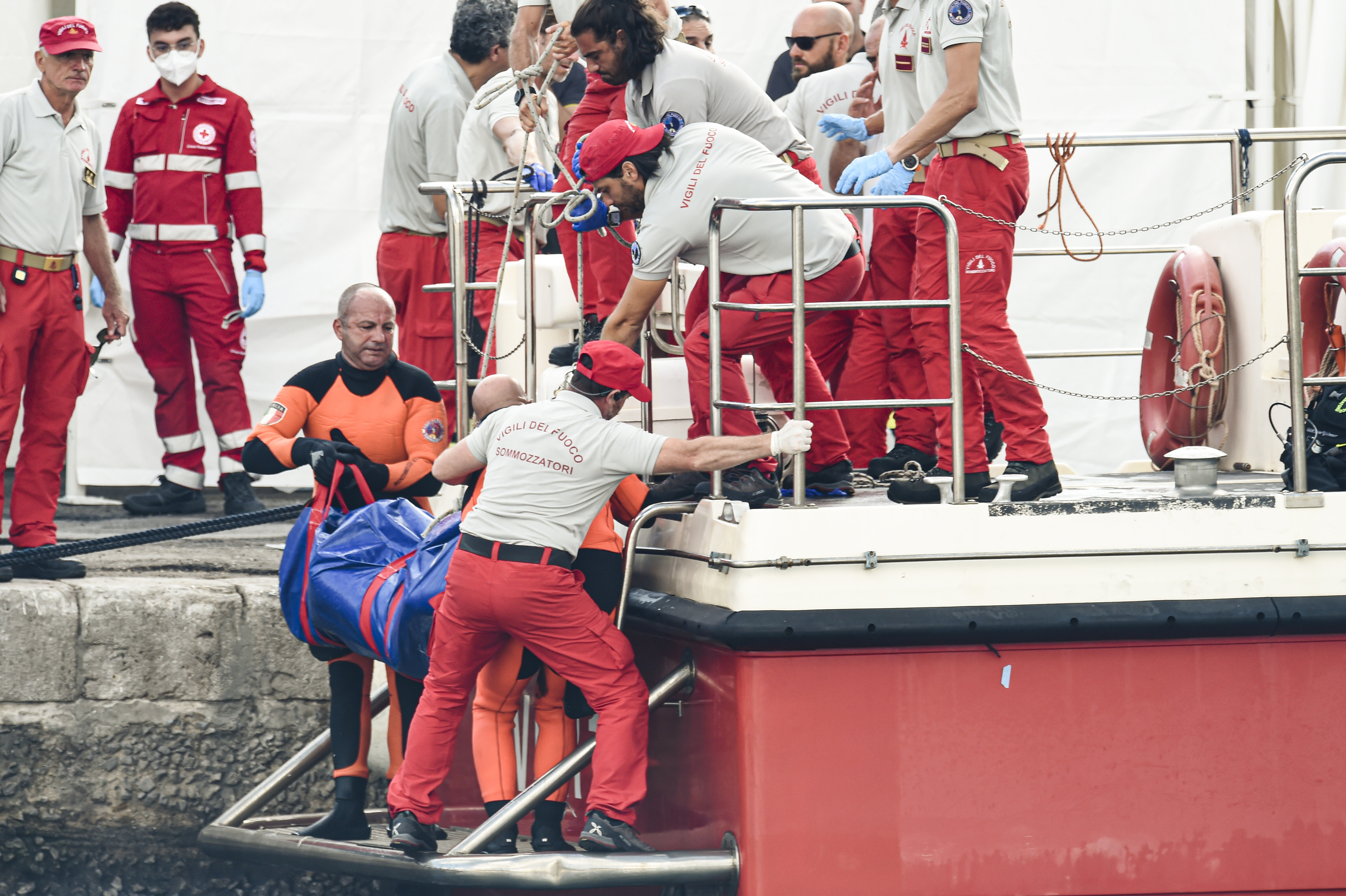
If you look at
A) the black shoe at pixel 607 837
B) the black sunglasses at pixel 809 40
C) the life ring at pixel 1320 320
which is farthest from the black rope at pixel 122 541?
the life ring at pixel 1320 320

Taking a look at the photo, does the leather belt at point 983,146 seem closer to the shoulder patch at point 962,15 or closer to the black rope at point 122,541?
the shoulder patch at point 962,15

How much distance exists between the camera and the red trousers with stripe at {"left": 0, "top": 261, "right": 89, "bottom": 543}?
18.9ft

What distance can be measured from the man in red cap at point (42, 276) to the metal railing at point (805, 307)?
9.24 feet

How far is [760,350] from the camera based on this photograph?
188 inches

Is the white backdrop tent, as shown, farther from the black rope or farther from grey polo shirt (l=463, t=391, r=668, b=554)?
grey polo shirt (l=463, t=391, r=668, b=554)

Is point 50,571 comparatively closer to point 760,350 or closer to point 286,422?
point 286,422

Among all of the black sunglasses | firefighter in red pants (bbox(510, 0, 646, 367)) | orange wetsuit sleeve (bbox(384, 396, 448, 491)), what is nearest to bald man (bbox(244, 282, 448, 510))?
orange wetsuit sleeve (bbox(384, 396, 448, 491))

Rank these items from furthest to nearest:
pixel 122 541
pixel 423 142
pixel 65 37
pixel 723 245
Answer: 1. pixel 423 142
2. pixel 65 37
3. pixel 122 541
4. pixel 723 245

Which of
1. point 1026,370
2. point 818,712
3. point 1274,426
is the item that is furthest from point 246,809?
point 1274,426

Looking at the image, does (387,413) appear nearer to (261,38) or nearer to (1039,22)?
(261,38)

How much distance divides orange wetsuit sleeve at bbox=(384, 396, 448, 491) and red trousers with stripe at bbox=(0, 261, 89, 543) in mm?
1485

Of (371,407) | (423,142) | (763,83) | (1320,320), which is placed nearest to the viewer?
(1320,320)

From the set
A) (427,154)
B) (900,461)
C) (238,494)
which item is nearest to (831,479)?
(900,461)

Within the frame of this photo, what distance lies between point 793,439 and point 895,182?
4.14 feet
